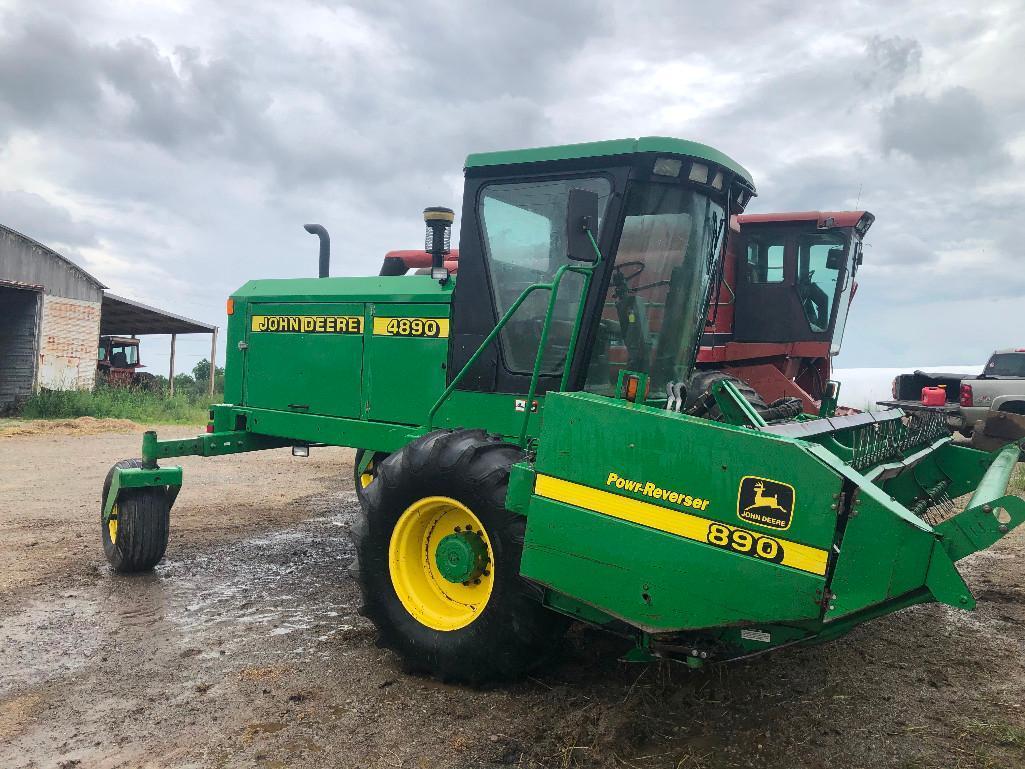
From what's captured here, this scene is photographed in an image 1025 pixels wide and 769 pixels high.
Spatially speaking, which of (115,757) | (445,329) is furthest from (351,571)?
(445,329)

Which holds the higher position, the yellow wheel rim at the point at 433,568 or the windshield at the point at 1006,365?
the windshield at the point at 1006,365

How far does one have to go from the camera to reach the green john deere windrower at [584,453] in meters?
2.77

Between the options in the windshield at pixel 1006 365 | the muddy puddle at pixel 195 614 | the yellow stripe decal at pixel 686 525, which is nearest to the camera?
the yellow stripe decal at pixel 686 525

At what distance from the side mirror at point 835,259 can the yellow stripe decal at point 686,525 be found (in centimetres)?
922

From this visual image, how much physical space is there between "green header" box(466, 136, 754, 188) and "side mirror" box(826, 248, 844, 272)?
7.34m

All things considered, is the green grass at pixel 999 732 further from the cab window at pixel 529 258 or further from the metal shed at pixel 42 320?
the metal shed at pixel 42 320

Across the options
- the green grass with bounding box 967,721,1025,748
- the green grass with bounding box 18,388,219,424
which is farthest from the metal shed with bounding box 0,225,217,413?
the green grass with bounding box 967,721,1025,748

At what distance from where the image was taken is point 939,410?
5.61m

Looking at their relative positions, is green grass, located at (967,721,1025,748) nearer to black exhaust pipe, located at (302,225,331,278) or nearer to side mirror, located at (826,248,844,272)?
black exhaust pipe, located at (302,225,331,278)

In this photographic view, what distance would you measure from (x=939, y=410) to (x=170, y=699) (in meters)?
5.15

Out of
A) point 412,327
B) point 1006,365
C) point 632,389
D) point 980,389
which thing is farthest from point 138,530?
point 1006,365

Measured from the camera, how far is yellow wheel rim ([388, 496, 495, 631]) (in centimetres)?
370

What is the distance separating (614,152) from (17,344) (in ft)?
62.1

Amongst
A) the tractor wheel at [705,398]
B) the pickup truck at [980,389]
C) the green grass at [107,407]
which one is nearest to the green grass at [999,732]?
the tractor wheel at [705,398]
